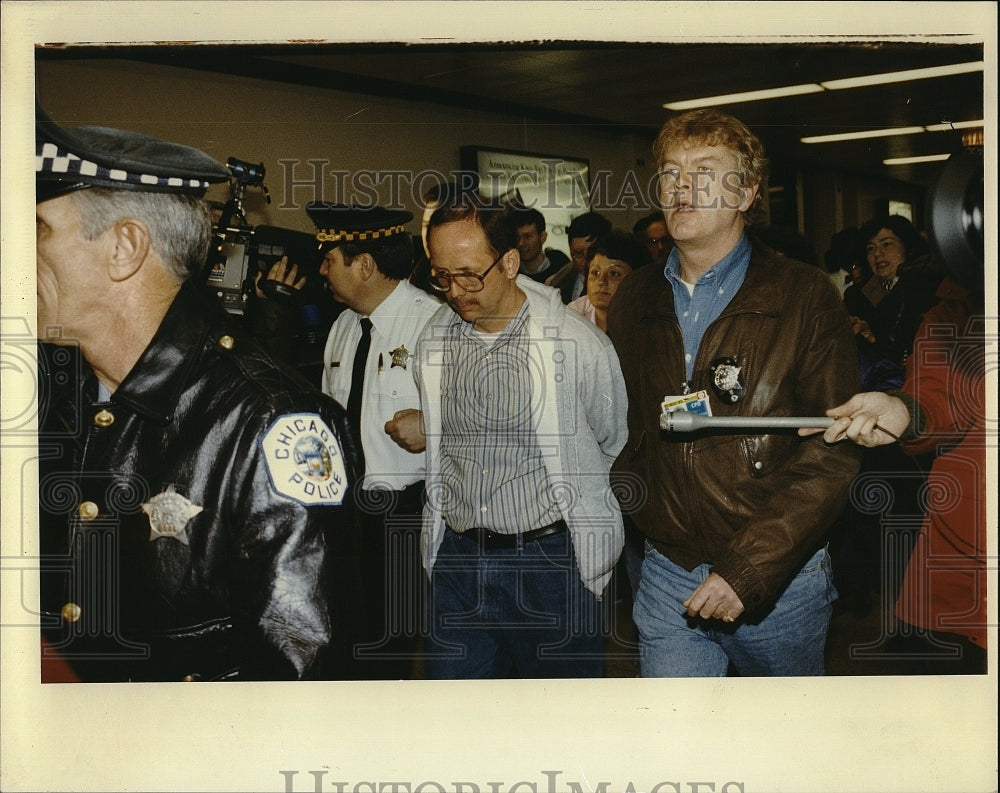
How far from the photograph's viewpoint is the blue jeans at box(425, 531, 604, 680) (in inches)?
117

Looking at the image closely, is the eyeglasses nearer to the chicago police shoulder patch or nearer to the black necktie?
the black necktie

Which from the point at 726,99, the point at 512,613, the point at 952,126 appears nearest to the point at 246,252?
the point at 512,613

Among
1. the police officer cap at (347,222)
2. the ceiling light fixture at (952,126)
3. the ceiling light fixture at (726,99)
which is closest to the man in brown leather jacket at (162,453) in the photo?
the police officer cap at (347,222)

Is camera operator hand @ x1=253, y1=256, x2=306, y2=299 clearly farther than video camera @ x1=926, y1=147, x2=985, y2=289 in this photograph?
Yes

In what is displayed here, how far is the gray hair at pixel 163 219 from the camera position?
282 centimetres

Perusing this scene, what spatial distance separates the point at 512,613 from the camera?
9.81 ft

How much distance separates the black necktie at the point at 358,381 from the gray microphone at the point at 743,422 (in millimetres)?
915

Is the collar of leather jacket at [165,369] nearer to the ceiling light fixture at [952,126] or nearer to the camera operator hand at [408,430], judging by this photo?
the camera operator hand at [408,430]

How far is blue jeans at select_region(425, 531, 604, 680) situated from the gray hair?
3.56 ft

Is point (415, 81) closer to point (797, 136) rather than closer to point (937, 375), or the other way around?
point (797, 136)

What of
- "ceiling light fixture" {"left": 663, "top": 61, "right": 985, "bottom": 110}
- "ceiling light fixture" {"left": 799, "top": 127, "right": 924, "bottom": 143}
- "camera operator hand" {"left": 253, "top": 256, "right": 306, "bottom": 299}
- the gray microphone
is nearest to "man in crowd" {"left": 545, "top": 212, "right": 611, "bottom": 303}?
"ceiling light fixture" {"left": 663, "top": 61, "right": 985, "bottom": 110}

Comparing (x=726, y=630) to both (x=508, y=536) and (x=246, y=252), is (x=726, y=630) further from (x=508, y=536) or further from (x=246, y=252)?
(x=246, y=252)

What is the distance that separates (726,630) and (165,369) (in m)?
1.75

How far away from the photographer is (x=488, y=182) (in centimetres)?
293
